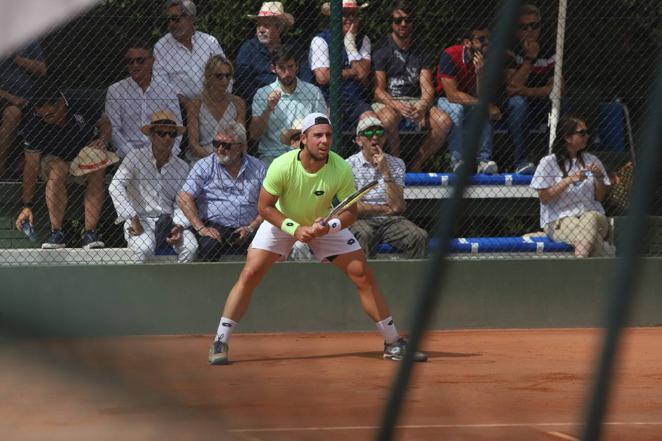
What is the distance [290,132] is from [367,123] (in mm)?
556

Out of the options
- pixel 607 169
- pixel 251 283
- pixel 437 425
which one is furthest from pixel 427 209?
pixel 437 425

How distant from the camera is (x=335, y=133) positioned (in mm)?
9141

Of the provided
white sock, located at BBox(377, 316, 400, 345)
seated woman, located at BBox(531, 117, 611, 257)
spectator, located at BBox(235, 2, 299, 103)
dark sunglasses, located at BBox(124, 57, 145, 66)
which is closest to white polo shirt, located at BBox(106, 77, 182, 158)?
dark sunglasses, located at BBox(124, 57, 145, 66)

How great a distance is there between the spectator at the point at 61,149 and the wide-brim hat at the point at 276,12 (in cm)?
147

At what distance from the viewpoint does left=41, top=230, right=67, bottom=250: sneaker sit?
8.56m

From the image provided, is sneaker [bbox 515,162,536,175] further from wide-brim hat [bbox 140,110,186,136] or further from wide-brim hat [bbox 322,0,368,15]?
wide-brim hat [bbox 140,110,186,136]

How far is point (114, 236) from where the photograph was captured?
28.9 ft

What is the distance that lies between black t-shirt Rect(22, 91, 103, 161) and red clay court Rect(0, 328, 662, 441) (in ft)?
5.96

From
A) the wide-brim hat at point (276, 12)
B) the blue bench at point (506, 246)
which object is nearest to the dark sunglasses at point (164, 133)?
the wide-brim hat at point (276, 12)

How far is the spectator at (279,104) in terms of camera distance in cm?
891

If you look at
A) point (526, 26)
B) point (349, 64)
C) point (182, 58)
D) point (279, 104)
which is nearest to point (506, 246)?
point (349, 64)

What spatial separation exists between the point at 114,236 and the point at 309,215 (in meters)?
1.81

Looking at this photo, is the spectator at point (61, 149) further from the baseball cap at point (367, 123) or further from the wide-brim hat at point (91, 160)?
the baseball cap at point (367, 123)

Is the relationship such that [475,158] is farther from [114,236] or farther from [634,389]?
[114,236]
